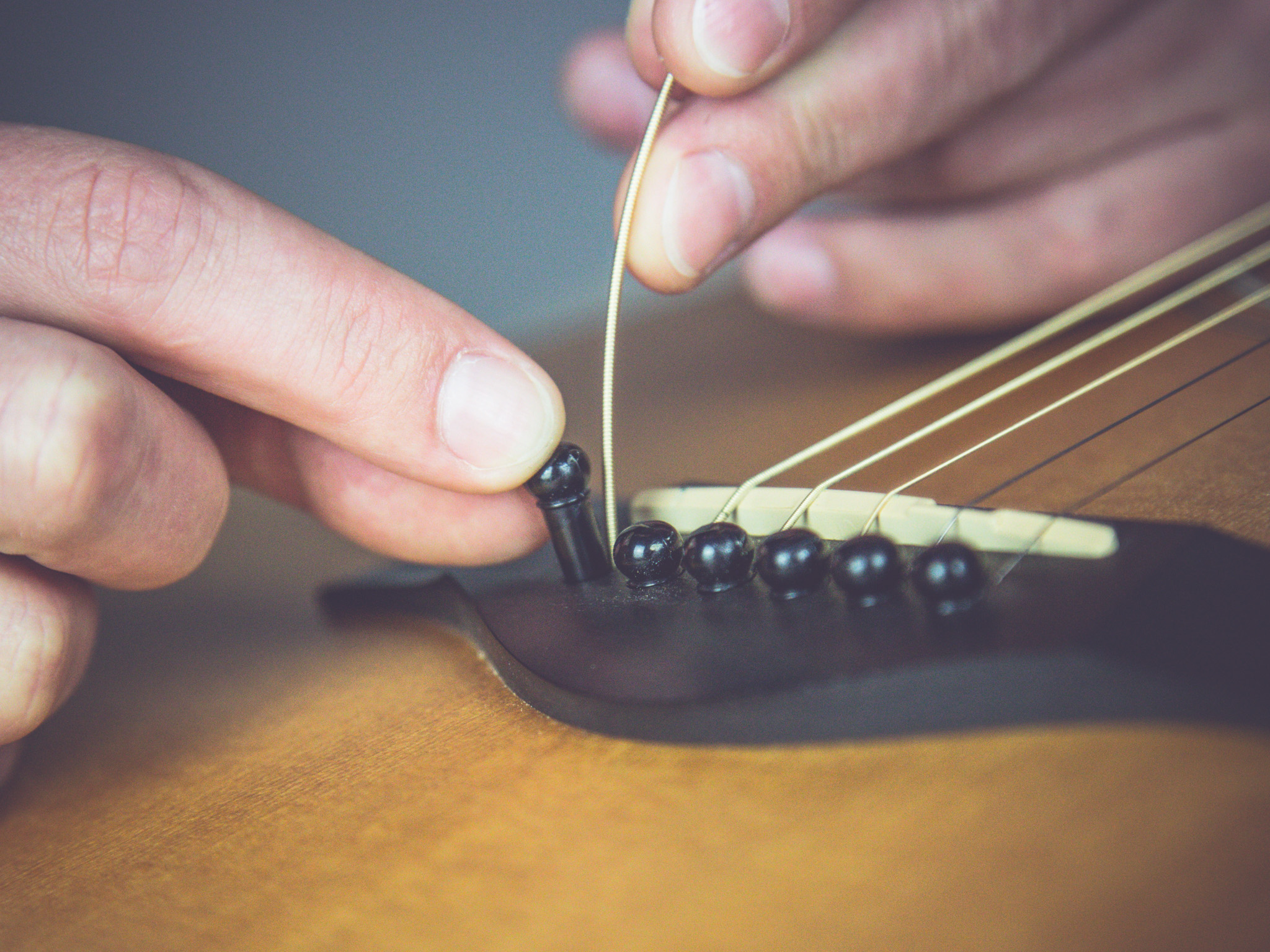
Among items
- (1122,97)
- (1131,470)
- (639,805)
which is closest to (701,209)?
(1131,470)

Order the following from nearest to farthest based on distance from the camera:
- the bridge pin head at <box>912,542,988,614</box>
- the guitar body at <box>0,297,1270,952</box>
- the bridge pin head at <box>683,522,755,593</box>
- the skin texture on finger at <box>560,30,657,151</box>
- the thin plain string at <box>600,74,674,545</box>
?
the guitar body at <box>0,297,1270,952</box>, the bridge pin head at <box>912,542,988,614</box>, the bridge pin head at <box>683,522,755,593</box>, the thin plain string at <box>600,74,674,545</box>, the skin texture on finger at <box>560,30,657,151</box>

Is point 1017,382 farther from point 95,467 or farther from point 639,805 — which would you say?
point 95,467

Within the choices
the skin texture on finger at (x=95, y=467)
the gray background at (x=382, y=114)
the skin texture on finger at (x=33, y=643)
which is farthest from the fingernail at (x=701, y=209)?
the gray background at (x=382, y=114)

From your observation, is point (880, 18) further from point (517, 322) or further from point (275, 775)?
point (517, 322)

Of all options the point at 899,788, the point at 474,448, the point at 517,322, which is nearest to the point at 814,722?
the point at 899,788

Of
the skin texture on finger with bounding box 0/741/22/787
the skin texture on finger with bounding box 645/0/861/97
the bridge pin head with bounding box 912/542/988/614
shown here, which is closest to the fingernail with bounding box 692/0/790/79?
the skin texture on finger with bounding box 645/0/861/97

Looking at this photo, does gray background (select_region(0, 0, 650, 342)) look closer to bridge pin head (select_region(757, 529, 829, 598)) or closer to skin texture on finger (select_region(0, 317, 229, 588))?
skin texture on finger (select_region(0, 317, 229, 588))
